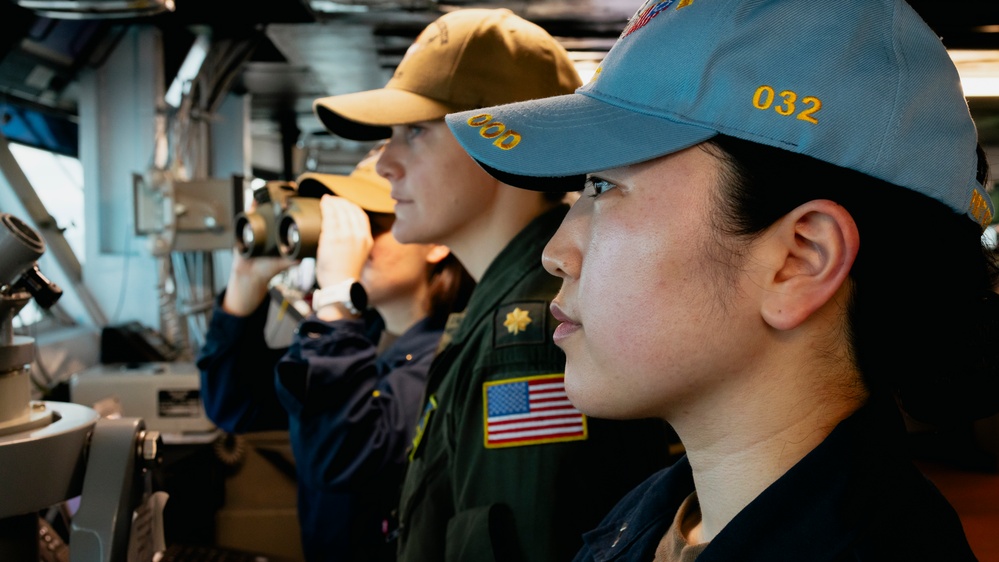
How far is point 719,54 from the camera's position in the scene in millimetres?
763

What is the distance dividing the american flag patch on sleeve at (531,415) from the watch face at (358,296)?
846mm

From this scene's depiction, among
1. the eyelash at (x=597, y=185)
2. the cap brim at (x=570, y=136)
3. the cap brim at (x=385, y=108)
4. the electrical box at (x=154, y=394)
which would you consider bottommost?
the electrical box at (x=154, y=394)

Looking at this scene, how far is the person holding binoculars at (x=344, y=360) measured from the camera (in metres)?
1.86

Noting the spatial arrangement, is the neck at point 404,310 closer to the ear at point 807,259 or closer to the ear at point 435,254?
the ear at point 435,254

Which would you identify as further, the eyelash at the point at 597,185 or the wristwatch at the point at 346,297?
the wristwatch at the point at 346,297

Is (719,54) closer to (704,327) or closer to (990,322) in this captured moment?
(704,327)

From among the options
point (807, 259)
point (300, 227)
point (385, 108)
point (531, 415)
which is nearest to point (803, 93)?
point (807, 259)

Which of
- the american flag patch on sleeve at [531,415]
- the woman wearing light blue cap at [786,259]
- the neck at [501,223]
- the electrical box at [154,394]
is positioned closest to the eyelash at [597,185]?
the woman wearing light blue cap at [786,259]

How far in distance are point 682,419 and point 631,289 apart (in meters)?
0.16

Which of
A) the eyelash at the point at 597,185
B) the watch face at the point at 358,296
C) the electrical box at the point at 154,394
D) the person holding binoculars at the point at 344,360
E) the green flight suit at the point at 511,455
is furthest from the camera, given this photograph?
the electrical box at the point at 154,394

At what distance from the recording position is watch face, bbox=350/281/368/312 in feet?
6.65

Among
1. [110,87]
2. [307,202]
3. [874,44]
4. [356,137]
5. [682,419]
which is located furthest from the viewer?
[110,87]

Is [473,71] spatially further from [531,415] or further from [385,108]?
[531,415]

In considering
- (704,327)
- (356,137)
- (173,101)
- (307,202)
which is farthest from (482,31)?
(173,101)
